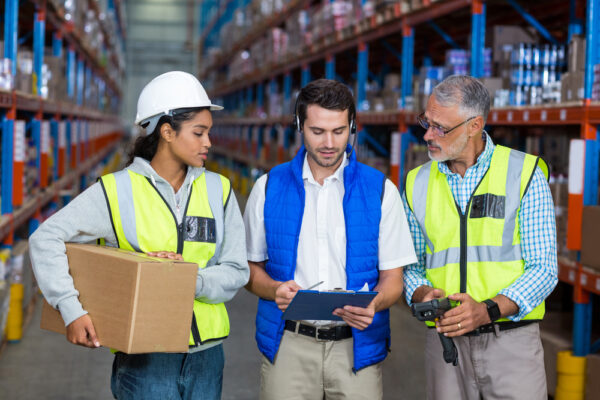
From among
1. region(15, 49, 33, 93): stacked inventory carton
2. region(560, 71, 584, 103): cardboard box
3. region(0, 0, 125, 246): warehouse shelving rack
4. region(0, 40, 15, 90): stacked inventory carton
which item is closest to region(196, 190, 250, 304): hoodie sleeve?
region(560, 71, 584, 103): cardboard box

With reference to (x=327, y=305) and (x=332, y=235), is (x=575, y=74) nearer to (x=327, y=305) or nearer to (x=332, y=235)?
(x=332, y=235)

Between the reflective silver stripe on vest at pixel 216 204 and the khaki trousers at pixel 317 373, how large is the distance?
38cm

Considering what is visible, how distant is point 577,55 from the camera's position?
4422mm

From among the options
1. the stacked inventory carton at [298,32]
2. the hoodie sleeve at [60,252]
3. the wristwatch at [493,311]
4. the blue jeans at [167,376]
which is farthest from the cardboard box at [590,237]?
the stacked inventory carton at [298,32]

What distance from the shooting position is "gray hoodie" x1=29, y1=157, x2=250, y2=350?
2.13m

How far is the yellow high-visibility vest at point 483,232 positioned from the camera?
7.95 feet

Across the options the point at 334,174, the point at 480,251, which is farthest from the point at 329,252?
the point at 480,251

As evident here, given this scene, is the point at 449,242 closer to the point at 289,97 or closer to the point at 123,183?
the point at 123,183

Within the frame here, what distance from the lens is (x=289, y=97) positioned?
12.6 metres

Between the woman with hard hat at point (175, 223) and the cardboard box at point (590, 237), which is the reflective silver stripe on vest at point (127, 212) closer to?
the woman with hard hat at point (175, 223)

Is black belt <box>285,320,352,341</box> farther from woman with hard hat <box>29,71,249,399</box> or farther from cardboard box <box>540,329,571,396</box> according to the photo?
cardboard box <box>540,329,571,396</box>

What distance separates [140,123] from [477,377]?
4.75 ft

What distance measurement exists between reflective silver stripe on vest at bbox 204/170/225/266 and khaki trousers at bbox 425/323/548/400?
2.77 feet

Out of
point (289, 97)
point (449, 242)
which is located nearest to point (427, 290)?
point (449, 242)
